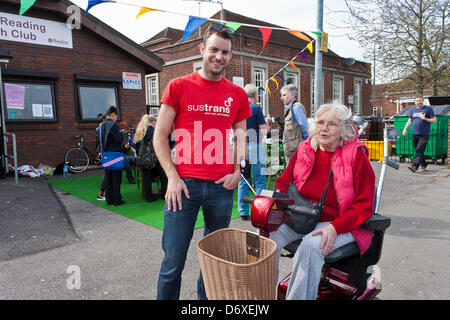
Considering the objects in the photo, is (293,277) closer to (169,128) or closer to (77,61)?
(169,128)

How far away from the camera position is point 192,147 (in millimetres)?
2172

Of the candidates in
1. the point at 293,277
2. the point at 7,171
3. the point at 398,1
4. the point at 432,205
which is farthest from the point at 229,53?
the point at 398,1

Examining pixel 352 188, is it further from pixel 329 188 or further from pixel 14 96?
pixel 14 96

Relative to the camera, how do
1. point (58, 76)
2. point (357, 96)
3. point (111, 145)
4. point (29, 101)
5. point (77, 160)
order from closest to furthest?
point (111, 145) < point (29, 101) < point (58, 76) < point (77, 160) < point (357, 96)

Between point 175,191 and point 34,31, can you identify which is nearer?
point 175,191

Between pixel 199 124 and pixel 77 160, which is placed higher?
pixel 199 124

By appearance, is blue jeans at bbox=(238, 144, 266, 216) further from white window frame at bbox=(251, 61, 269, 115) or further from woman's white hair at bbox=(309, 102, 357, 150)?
white window frame at bbox=(251, 61, 269, 115)

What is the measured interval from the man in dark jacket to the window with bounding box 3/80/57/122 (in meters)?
4.82

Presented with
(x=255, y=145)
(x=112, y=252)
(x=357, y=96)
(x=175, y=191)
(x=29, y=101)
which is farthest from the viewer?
(x=357, y=96)

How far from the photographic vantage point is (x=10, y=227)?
4.91 metres

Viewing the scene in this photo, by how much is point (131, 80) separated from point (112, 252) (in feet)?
29.5

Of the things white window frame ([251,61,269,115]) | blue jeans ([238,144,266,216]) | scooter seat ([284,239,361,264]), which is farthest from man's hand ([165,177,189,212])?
white window frame ([251,61,269,115])

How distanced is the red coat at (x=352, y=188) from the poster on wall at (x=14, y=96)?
9672mm

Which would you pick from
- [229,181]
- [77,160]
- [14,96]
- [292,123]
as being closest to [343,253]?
[229,181]
